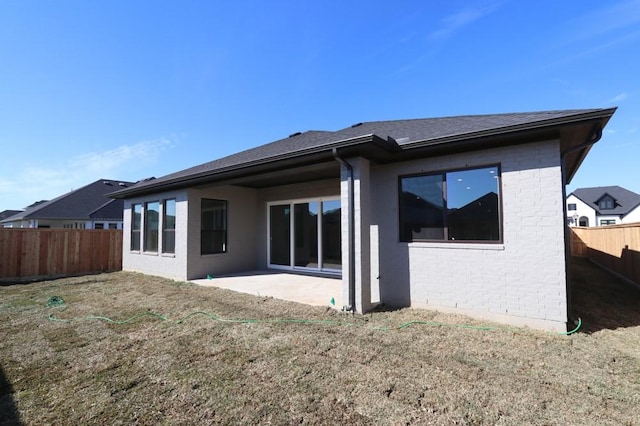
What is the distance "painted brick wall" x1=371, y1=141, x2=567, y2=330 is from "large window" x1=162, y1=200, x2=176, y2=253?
24.0 feet

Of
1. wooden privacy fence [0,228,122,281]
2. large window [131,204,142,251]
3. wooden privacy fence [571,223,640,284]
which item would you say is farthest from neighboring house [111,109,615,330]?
wooden privacy fence [0,228,122,281]

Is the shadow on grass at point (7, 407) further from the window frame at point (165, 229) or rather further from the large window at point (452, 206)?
the window frame at point (165, 229)

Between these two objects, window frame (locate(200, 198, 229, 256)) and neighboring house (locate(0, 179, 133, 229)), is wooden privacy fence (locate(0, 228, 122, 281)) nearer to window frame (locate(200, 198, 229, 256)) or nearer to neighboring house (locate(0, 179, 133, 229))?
window frame (locate(200, 198, 229, 256))

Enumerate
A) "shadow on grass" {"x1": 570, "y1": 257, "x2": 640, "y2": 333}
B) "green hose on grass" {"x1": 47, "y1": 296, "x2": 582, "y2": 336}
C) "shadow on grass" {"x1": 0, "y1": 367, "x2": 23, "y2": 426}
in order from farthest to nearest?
"shadow on grass" {"x1": 570, "y1": 257, "x2": 640, "y2": 333} → "green hose on grass" {"x1": 47, "y1": 296, "x2": 582, "y2": 336} → "shadow on grass" {"x1": 0, "y1": 367, "x2": 23, "y2": 426}

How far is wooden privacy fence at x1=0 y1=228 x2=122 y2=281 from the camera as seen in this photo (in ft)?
32.7

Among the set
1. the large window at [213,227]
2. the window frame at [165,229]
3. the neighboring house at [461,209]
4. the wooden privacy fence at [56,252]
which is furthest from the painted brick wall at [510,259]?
the wooden privacy fence at [56,252]

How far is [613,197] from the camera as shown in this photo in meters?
35.8

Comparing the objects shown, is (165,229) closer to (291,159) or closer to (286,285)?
(286,285)

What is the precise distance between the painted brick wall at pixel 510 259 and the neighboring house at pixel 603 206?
130 feet

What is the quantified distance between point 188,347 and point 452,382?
3167 millimetres

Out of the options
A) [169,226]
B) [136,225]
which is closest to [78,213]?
[136,225]

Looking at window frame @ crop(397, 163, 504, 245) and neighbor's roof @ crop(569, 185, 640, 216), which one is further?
neighbor's roof @ crop(569, 185, 640, 216)

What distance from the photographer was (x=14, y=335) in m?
4.39

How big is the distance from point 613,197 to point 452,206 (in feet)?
149
